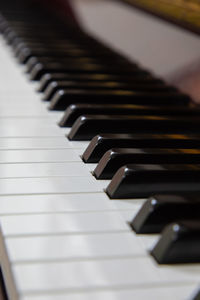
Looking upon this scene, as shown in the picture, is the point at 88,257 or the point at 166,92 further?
the point at 166,92

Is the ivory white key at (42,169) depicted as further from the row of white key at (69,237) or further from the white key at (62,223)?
the white key at (62,223)

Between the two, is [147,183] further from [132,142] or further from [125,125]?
[125,125]

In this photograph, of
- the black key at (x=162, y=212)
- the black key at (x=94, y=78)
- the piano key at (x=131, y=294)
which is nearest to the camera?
the piano key at (x=131, y=294)

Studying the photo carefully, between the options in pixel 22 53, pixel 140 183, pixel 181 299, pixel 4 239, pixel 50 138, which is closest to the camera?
pixel 181 299

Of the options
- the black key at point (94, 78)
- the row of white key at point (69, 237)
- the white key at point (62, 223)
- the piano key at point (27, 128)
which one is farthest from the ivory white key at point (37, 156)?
the black key at point (94, 78)

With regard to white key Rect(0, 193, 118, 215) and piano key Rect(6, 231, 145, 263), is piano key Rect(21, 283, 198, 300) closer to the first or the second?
piano key Rect(6, 231, 145, 263)

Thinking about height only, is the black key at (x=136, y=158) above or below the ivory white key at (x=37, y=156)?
above

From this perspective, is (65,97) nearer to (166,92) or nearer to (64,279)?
(166,92)

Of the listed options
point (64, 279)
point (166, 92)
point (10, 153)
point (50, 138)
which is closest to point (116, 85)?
point (166, 92)
